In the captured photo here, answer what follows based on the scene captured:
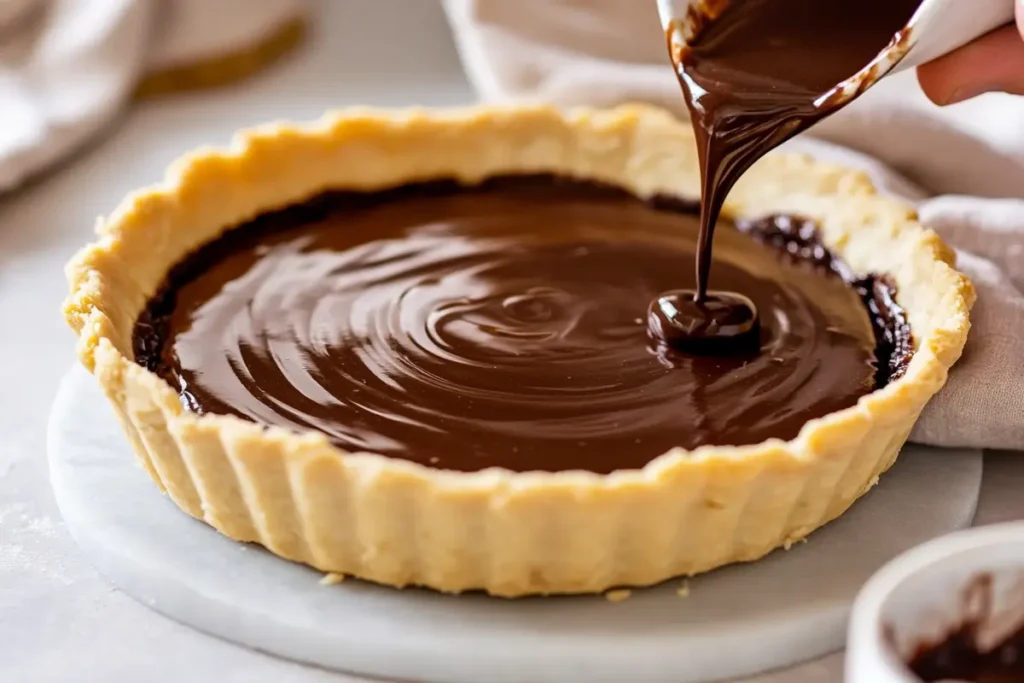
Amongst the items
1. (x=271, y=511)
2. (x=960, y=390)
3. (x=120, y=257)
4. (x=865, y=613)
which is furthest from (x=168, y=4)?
(x=865, y=613)

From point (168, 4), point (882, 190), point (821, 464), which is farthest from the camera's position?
point (168, 4)

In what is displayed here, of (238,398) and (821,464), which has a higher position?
(238,398)

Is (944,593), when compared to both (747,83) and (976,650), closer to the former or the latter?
(976,650)

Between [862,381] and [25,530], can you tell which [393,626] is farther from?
[862,381]

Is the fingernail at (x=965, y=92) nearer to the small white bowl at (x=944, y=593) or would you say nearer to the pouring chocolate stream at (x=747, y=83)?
the pouring chocolate stream at (x=747, y=83)

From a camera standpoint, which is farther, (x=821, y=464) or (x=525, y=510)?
(x=821, y=464)

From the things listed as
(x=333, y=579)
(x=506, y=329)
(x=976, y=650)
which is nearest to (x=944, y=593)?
(x=976, y=650)

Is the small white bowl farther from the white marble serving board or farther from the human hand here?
the human hand

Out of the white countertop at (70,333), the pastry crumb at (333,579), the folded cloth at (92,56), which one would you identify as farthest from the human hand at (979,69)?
the folded cloth at (92,56)
